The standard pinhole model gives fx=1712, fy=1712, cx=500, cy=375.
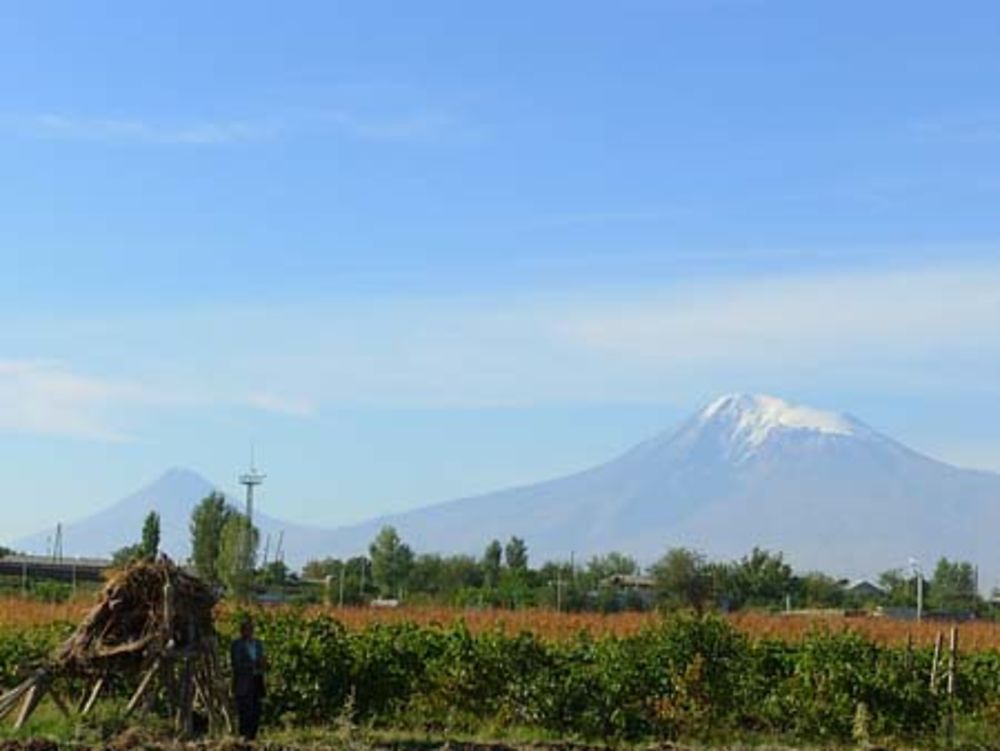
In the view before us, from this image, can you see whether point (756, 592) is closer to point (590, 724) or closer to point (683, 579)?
point (683, 579)

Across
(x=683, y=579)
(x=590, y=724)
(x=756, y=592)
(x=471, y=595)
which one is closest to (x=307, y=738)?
(x=590, y=724)

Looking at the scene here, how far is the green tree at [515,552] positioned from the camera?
101713mm

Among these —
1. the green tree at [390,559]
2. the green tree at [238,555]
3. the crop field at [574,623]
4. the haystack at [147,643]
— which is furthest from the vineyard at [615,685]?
the green tree at [390,559]

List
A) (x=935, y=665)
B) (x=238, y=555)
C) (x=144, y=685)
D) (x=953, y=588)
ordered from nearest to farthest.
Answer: (x=144, y=685) → (x=935, y=665) → (x=238, y=555) → (x=953, y=588)

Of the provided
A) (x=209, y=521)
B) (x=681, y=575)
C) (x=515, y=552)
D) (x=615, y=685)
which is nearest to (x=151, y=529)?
(x=209, y=521)

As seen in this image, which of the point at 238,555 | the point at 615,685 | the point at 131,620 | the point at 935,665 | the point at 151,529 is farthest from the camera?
the point at 151,529

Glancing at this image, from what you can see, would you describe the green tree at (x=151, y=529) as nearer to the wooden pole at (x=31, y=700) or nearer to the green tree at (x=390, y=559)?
the green tree at (x=390, y=559)

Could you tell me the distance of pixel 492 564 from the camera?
93000 mm

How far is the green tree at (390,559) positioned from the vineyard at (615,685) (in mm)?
62794

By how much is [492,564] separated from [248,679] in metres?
73.0

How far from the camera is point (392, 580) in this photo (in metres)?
88.5

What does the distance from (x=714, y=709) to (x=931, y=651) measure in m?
3.44

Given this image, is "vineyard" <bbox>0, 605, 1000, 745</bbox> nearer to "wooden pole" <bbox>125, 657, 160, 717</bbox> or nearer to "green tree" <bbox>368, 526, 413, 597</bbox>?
"wooden pole" <bbox>125, 657, 160, 717</bbox>

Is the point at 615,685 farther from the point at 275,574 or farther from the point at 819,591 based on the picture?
the point at 819,591
